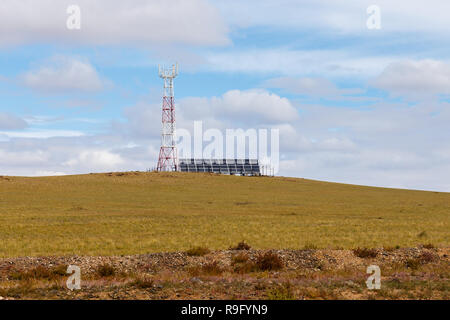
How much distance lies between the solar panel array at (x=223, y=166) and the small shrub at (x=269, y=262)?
278 ft

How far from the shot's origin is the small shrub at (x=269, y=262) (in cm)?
1927

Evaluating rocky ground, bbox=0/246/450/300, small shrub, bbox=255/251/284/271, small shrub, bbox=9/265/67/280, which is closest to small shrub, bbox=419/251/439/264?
rocky ground, bbox=0/246/450/300

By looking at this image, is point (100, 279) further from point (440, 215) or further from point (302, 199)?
point (302, 199)

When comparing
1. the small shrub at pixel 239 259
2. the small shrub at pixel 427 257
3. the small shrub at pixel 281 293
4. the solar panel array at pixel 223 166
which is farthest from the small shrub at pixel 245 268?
the solar panel array at pixel 223 166

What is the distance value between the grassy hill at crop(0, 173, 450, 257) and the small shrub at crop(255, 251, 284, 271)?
21.7 feet

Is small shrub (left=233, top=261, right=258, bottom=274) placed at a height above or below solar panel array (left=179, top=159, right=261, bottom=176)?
below

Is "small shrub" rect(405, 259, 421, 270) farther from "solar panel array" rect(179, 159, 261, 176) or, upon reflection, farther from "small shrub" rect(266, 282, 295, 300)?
"solar panel array" rect(179, 159, 261, 176)

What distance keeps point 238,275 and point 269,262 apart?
233 centimetres

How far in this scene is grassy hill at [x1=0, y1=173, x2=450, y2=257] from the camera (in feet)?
95.9

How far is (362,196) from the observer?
7850 cm

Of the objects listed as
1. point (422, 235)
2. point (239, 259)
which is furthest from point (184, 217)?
point (239, 259)

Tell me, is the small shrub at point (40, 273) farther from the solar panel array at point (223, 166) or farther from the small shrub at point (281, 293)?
the solar panel array at point (223, 166)
